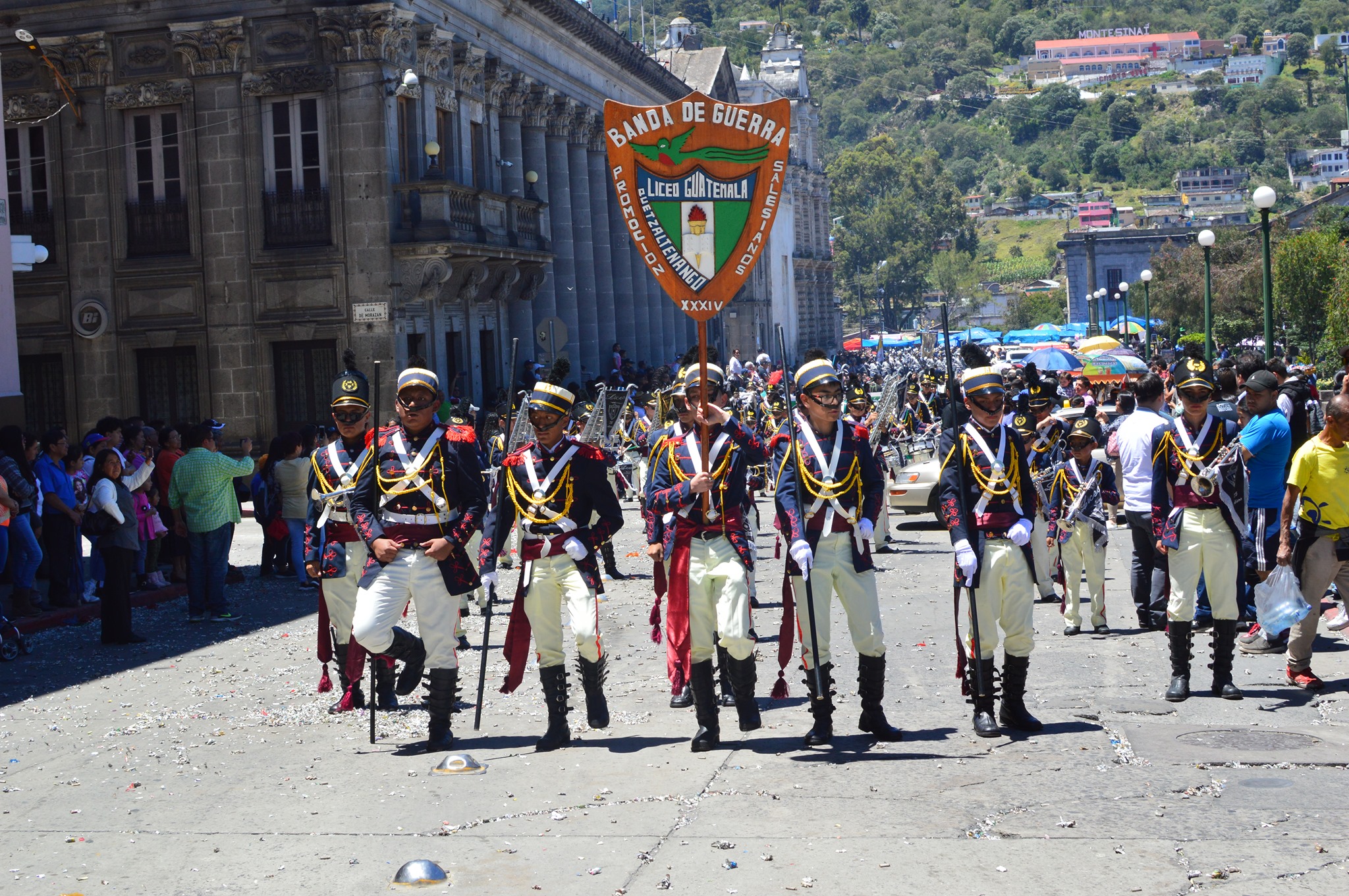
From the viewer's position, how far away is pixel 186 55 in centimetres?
3039

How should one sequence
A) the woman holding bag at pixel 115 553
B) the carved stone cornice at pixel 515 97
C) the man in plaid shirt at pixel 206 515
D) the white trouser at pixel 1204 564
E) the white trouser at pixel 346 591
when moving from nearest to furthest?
the white trouser at pixel 1204 564 < the white trouser at pixel 346 591 < the woman holding bag at pixel 115 553 < the man in plaid shirt at pixel 206 515 < the carved stone cornice at pixel 515 97

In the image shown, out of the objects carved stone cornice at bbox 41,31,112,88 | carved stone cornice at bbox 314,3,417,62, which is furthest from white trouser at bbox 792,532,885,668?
carved stone cornice at bbox 41,31,112,88

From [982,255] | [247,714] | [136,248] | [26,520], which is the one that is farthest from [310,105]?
[982,255]

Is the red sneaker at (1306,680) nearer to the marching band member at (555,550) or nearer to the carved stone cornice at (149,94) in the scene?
the marching band member at (555,550)

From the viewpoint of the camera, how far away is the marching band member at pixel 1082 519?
1307 cm

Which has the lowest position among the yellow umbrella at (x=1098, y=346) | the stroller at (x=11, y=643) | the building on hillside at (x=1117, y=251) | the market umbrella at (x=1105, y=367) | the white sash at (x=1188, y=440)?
the stroller at (x=11, y=643)

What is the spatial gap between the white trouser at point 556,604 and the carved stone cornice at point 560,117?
34.0 metres

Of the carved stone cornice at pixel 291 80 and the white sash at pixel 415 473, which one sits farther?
the carved stone cornice at pixel 291 80

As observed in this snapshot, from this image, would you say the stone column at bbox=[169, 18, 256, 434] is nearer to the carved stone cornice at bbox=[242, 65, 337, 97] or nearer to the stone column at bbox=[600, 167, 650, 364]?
the carved stone cornice at bbox=[242, 65, 337, 97]

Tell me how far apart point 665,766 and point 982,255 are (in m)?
176

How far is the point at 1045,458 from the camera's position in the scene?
15.0 metres

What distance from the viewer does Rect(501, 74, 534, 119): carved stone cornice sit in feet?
125

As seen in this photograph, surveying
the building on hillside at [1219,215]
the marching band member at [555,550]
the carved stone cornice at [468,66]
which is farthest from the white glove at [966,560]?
the building on hillside at [1219,215]

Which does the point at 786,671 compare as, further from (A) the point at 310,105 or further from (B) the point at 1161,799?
(A) the point at 310,105
